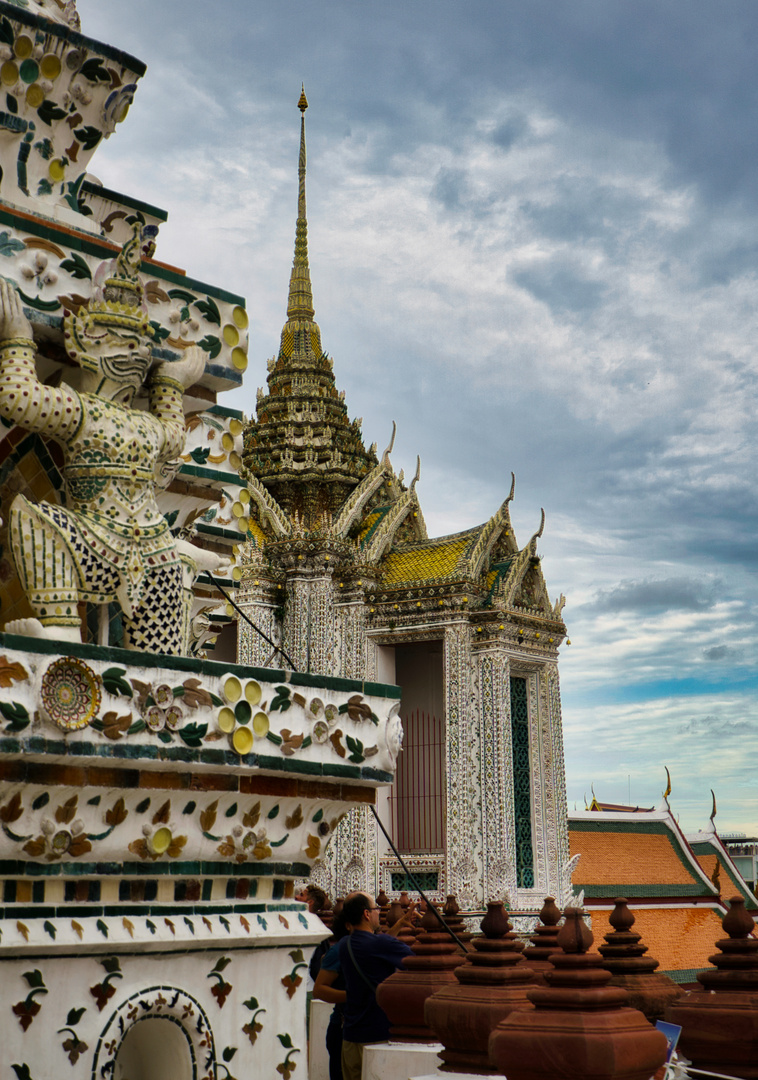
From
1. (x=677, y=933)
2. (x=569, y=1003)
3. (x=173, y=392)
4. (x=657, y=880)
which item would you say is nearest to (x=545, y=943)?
(x=569, y=1003)

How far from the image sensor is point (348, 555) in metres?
16.8

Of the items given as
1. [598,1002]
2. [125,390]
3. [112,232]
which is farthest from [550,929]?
[112,232]

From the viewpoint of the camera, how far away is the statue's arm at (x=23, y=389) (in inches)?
149

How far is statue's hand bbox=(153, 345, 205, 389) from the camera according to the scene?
446 centimetres

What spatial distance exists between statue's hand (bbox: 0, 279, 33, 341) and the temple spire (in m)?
15.9

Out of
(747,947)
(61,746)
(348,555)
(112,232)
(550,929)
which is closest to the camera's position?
(61,746)

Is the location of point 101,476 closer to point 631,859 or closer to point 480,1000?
point 480,1000

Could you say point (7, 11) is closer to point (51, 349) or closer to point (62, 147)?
point (62, 147)

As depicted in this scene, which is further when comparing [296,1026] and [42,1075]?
[296,1026]

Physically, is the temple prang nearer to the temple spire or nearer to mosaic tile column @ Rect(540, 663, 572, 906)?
mosaic tile column @ Rect(540, 663, 572, 906)

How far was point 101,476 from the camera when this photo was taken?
3965 millimetres

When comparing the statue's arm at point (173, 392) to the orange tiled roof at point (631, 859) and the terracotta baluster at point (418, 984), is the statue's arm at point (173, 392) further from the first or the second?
the orange tiled roof at point (631, 859)

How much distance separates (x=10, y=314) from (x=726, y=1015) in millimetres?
2975

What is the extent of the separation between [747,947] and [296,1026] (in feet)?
4.96
